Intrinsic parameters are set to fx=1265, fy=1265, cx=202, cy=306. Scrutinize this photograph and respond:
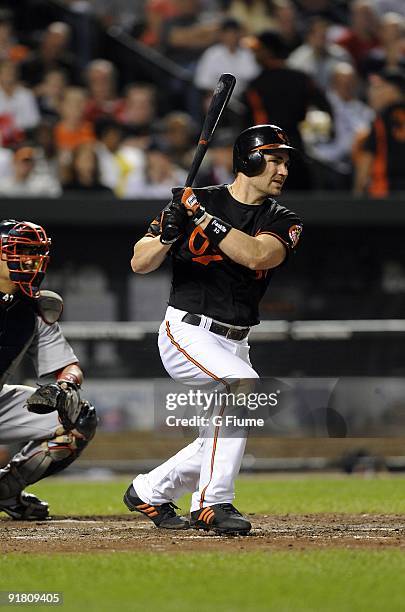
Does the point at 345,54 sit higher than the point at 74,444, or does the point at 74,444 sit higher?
the point at 345,54

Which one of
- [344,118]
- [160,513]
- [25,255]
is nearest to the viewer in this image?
[160,513]

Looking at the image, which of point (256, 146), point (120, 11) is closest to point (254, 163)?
point (256, 146)

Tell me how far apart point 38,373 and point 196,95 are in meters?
7.42

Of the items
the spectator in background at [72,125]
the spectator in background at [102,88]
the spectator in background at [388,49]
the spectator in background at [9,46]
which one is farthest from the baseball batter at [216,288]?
the spectator in background at [388,49]

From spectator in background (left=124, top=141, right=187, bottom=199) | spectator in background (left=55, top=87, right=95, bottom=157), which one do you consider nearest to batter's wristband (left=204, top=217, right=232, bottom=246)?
spectator in background (left=124, top=141, right=187, bottom=199)

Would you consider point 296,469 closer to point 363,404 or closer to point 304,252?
point 363,404

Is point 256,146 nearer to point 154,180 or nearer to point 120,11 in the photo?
point 154,180

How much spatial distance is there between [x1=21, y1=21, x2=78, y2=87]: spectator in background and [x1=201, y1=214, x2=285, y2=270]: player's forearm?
26.7 feet

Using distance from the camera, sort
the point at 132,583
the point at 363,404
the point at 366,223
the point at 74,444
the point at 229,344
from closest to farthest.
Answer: the point at 132,583 → the point at 229,344 → the point at 74,444 → the point at 363,404 → the point at 366,223

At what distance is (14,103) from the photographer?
12.7 m

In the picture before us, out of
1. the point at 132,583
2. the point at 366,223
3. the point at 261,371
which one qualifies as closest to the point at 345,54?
the point at 366,223

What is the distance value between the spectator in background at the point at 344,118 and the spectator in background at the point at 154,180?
1.60 m

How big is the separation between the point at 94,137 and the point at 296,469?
4049mm

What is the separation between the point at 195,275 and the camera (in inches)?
237
